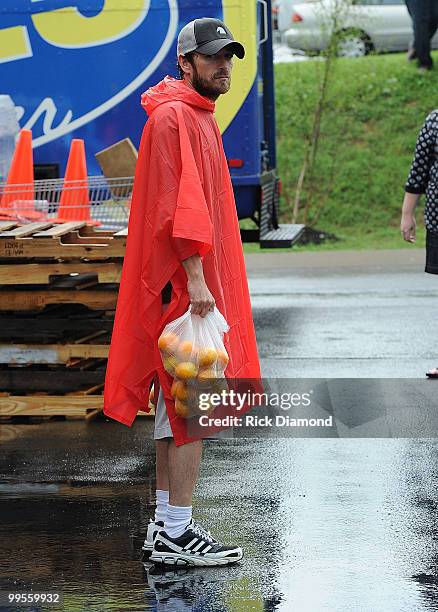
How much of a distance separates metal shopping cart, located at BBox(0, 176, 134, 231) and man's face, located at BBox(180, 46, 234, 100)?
9.45 feet

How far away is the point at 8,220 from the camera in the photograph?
24.9 ft

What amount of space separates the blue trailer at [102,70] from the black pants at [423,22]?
Result: 11.2m

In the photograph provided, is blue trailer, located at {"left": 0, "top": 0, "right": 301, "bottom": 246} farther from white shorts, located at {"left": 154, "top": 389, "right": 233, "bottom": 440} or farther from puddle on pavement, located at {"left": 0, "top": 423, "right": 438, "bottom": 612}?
white shorts, located at {"left": 154, "top": 389, "right": 233, "bottom": 440}

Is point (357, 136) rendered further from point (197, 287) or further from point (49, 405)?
point (197, 287)

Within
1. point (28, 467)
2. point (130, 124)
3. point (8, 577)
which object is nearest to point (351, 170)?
point (130, 124)

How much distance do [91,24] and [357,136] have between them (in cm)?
1092

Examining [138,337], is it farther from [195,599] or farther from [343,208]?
[343,208]

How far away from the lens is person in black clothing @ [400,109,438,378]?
309 inches

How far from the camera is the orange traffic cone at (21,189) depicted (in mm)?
7645

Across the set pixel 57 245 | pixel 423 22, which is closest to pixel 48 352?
pixel 57 245

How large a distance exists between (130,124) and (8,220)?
383 centimetres

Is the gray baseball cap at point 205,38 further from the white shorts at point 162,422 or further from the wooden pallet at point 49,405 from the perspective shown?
the wooden pallet at point 49,405

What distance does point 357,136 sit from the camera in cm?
2136

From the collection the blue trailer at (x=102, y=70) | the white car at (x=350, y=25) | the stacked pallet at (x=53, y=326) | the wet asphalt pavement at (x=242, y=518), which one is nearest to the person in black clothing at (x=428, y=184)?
the wet asphalt pavement at (x=242, y=518)
